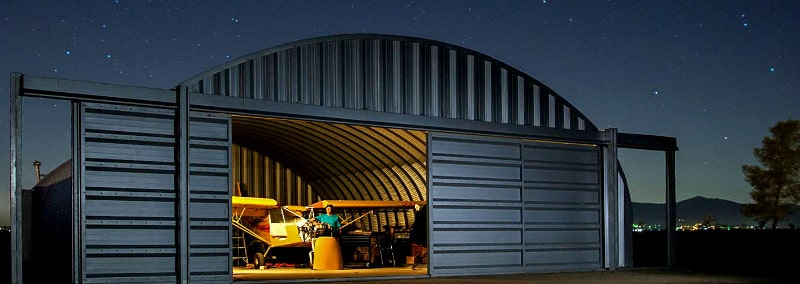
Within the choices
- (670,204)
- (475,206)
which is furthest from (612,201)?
(475,206)

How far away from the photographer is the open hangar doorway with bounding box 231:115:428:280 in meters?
23.9

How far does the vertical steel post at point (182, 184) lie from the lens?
14.8 metres

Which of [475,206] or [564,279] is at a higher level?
[475,206]

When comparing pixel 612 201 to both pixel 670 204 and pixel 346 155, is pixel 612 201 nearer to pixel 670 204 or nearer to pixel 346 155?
pixel 670 204

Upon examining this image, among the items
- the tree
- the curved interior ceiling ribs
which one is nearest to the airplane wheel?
the curved interior ceiling ribs

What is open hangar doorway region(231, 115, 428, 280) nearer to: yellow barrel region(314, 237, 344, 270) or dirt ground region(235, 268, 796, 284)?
yellow barrel region(314, 237, 344, 270)

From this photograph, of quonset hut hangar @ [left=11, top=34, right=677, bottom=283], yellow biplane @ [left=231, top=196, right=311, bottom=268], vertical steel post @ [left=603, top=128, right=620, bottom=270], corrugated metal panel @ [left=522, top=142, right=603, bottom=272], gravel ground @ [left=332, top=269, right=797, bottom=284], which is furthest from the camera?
yellow biplane @ [left=231, top=196, right=311, bottom=268]

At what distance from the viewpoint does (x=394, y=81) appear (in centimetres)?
1786

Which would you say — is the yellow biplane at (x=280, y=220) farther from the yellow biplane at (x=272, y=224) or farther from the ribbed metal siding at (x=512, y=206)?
the ribbed metal siding at (x=512, y=206)

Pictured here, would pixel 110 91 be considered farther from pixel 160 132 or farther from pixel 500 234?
pixel 500 234

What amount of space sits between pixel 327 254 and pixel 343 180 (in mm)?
6034

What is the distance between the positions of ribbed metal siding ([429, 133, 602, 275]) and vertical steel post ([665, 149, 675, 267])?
229 cm

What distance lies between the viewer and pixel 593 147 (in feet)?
70.9

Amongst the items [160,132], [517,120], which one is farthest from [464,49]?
[160,132]
